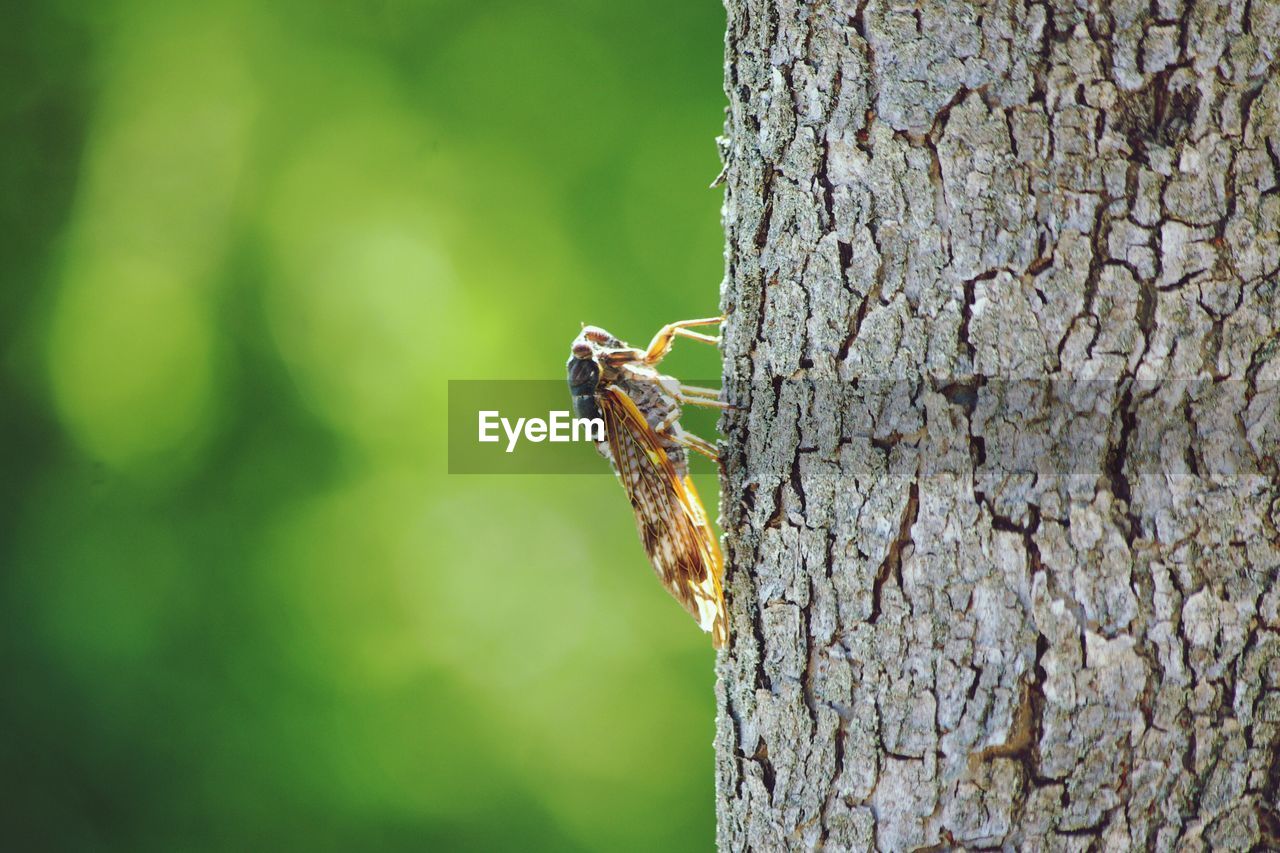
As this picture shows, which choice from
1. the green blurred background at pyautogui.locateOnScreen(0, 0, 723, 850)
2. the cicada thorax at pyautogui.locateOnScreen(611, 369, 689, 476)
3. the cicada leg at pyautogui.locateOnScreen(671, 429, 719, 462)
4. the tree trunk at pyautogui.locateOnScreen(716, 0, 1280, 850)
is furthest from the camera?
the green blurred background at pyautogui.locateOnScreen(0, 0, 723, 850)

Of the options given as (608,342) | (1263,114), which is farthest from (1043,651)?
(608,342)

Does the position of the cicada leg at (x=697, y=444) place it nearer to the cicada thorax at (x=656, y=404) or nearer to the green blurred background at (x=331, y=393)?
the cicada thorax at (x=656, y=404)

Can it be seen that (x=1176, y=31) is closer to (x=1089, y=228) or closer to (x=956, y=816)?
(x=1089, y=228)

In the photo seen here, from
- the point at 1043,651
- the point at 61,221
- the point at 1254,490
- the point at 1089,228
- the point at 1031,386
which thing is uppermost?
the point at 61,221

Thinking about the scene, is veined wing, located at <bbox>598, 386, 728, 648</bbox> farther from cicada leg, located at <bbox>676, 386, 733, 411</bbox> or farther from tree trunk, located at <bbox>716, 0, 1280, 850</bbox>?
tree trunk, located at <bbox>716, 0, 1280, 850</bbox>

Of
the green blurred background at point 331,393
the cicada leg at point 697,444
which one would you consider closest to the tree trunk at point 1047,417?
the cicada leg at point 697,444

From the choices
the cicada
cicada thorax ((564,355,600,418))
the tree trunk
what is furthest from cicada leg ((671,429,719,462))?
the tree trunk

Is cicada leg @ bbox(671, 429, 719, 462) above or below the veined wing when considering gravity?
above
